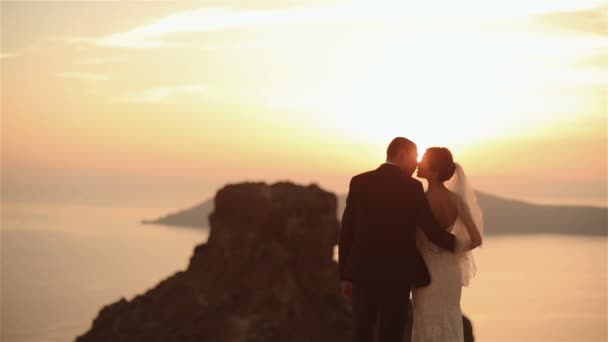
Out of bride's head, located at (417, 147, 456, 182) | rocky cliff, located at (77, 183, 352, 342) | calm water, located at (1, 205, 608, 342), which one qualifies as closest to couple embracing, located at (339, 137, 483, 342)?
bride's head, located at (417, 147, 456, 182)

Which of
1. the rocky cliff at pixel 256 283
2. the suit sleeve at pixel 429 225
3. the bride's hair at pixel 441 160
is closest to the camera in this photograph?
the suit sleeve at pixel 429 225

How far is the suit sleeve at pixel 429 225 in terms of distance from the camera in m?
8.78

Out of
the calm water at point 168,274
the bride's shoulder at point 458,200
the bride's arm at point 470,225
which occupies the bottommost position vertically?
the calm water at point 168,274

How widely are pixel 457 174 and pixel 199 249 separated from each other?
1320cm

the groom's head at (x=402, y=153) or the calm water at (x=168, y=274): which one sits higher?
the groom's head at (x=402, y=153)

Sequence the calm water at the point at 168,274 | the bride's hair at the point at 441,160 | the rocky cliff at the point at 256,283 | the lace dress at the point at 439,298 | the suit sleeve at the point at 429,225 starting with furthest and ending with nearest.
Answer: the calm water at the point at 168,274, the rocky cliff at the point at 256,283, the lace dress at the point at 439,298, the bride's hair at the point at 441,160, the suit sleeve at the point at 429,225

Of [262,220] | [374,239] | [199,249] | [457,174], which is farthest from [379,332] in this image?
[199,249]

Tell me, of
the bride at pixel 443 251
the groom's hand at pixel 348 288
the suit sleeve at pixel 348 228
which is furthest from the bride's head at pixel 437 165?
the groom's hand at pixel 348 288

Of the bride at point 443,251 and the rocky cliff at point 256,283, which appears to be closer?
the bride at point 443,251

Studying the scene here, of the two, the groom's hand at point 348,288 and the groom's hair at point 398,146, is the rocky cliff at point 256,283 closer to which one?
the groom's hand at point 348,288

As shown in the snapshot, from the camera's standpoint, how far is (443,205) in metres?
9.20

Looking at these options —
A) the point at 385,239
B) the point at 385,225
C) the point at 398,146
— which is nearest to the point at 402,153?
the point at 398,146

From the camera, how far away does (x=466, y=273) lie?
953 cm

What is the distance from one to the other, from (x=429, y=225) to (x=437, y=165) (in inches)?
25.6
